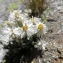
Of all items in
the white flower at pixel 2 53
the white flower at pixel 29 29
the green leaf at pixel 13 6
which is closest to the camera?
the white flower at pixel 29 29

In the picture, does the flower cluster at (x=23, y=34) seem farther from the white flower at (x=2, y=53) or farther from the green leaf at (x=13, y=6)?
the green leaf at (x=13, y=6)

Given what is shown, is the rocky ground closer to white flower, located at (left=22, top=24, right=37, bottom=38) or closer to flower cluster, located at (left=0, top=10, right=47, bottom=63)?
flower cluster, located at (left=0, top=10, right=47, bottom=63)

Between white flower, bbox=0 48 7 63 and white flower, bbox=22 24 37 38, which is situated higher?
white flower, bbox=22 24 37 38

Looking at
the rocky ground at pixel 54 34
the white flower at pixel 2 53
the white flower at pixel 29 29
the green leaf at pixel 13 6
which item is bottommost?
the white flower at pixel 2 53

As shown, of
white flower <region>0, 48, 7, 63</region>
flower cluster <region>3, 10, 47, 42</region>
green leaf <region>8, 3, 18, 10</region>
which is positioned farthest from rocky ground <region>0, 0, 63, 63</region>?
white flower <region>0, 48, 7, 63</region>

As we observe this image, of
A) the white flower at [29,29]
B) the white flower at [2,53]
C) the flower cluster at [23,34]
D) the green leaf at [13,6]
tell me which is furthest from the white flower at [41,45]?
the green leaf at [13,6]

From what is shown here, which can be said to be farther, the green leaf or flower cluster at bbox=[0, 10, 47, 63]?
the green leaf

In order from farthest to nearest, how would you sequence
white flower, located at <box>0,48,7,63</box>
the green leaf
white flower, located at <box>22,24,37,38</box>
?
the green leaf → white flower, located at <box>0,48,7,63</box> → white flower, located at <box>22,24,37,38</box>

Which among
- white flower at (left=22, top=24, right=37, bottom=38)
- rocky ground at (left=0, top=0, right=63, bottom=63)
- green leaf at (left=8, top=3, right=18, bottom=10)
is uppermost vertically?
white flower at (left=22, top=24, right=37, bottom=38)

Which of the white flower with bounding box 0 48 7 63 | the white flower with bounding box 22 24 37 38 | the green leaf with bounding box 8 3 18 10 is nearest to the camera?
the white flower with bounding box 22 24 37 38
